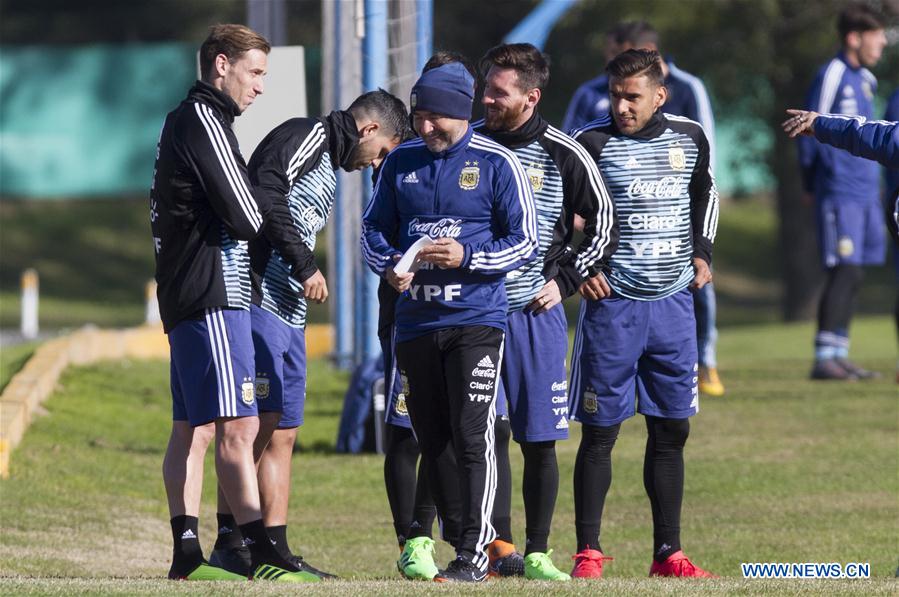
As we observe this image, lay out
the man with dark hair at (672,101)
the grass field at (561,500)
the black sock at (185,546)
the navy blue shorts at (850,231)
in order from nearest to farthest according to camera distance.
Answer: the black sock at (185,546), the grass field at (561,500), the man with dark hair at (672,101), the navy blue shorts at (850,231)

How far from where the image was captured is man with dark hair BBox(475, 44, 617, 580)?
7340 mm

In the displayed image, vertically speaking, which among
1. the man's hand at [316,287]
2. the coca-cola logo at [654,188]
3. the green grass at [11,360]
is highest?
the coca-cola logo at [654,188]

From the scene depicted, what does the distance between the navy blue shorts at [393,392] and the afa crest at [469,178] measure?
2.98 ft

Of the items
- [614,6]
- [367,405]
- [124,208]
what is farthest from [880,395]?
[124,208]

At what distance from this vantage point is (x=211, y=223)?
6840 millimetres

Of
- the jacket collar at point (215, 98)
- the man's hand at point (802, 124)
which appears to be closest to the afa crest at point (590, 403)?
the man's hand at point (802, 124)

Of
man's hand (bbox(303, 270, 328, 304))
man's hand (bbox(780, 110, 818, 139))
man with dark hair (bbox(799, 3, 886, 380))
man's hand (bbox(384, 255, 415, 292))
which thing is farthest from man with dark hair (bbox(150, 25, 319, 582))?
man with dark hair (bbox(799, 3, 886, 380))

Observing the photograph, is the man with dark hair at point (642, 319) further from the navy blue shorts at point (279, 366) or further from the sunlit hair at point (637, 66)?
the navy blue shorts at point (279, 366)

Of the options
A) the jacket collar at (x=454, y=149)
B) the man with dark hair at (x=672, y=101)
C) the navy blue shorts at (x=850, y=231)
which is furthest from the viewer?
the navy blue shorts at (x=850, y=231)

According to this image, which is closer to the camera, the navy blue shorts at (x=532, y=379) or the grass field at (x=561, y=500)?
the navy blue shorts at (x=532, y=379)

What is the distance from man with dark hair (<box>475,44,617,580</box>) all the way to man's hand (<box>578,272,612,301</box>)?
6 cm

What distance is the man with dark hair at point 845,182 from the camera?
43.2 feet

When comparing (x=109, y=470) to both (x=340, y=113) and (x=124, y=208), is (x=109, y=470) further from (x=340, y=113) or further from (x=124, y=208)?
(x=124, y=208)

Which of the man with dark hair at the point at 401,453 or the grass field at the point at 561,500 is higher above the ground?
the man with dark hair at the point at 401,453
